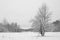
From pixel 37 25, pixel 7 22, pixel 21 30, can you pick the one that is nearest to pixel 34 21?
pixel 37 25

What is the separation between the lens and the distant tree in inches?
738

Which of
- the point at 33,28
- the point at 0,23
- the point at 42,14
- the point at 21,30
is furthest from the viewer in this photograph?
the point at 0,23

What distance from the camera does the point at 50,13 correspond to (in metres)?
19.3

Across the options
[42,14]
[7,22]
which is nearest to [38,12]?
[42,14]

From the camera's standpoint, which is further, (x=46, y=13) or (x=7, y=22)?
(x=7, y=22)

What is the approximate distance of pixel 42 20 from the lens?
19.3 metres

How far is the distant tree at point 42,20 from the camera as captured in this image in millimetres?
18734

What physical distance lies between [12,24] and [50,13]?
22224 mm

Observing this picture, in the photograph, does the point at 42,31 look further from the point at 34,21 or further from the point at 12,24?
the point at 12,24

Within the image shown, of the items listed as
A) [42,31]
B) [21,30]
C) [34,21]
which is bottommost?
[21,30]

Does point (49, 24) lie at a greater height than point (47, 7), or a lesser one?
lesser

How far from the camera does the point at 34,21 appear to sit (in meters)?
18.7

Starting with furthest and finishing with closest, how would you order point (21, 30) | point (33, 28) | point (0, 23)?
point (0, 23), point (21, 30), point (33, 28)

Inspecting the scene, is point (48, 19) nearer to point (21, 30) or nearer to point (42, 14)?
point (42, 14)
